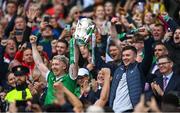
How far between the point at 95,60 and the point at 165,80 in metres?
1.92

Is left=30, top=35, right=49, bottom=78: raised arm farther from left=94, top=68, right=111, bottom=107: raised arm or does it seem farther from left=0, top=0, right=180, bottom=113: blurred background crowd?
left=94, top=68, right=111, bottom=107: raised arm

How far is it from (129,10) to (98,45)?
288 cm

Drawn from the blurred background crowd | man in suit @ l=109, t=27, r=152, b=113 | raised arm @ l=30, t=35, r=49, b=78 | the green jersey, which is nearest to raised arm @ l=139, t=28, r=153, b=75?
the blurred background crowd

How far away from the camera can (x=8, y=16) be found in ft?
74.7

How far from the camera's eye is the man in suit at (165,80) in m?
15.9

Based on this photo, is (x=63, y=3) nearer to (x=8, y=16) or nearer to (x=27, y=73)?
(x=8, y=16)

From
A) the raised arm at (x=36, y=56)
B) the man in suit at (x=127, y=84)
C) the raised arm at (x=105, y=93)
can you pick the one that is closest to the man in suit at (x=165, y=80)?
the man in suit at (x=127, y=84)

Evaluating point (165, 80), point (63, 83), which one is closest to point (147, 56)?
point (165, 80)

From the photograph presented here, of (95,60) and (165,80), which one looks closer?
(165,80)

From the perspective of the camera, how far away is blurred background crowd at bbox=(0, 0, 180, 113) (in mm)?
14968

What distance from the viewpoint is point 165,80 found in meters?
16.2

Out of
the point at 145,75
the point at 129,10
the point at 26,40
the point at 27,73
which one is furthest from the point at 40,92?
the point at 129,10

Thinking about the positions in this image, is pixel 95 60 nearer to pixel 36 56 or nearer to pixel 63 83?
pixel 36 56

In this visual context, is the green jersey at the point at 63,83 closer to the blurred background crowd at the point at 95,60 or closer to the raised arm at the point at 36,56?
the blurred background crowd at the point at 95,60
